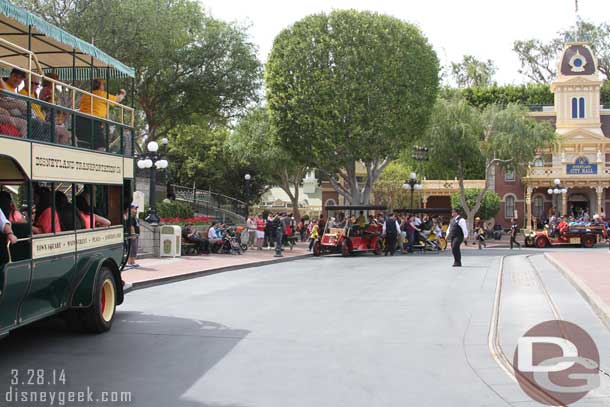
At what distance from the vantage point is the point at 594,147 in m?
54.1

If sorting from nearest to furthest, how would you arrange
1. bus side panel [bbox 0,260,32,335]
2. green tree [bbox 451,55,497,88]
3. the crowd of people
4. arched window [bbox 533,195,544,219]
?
bus side panel [bbox 0,260,32,335] < the crowd of people < arched window [bbox 533,195,544,219] < green tree [bbox 451,55,497,88]

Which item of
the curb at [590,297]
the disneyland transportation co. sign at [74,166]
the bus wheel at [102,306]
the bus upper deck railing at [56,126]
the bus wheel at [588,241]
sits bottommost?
the bus wheel at [588,241]

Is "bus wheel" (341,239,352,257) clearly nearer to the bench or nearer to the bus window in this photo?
the bench

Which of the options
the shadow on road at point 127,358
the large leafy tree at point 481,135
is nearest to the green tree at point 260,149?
the large leafy tree at point 481,135

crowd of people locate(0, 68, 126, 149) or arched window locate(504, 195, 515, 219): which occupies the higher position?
crowd of people locate(0, 68, 126, 149)

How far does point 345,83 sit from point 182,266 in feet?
56.2

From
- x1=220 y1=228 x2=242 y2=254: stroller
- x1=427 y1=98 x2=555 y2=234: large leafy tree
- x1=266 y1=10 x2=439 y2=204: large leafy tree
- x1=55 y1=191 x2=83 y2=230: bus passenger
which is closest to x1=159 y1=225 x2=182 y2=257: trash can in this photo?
x1=220 y1=228 x2=242 y2=254: stroller

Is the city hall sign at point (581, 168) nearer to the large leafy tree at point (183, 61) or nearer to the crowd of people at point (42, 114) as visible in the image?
the large leafy tree at point (183, 61)

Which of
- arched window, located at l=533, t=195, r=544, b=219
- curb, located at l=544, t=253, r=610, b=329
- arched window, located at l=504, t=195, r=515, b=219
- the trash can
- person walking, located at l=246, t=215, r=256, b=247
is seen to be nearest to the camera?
curb, located at l=544, t=253, r=610, b=329

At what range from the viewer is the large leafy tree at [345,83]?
34.2 meters

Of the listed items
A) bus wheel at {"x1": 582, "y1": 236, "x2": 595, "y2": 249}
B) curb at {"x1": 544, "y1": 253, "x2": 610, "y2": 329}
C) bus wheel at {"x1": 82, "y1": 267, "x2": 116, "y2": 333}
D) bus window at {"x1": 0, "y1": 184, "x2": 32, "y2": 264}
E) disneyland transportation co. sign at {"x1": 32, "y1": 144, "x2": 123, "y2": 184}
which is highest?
disneyland transportation co. sign at {"x1": 32, "y1": 144, "x2": 123, "y2": 184}

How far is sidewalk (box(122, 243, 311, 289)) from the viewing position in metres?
16.4

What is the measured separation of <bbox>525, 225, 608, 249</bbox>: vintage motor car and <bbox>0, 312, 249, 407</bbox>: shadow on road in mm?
29992

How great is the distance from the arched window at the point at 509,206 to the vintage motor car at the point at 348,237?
99.5 ft
